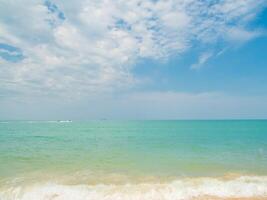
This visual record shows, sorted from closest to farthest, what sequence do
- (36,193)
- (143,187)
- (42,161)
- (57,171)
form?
(36,193) → (143,187) → (57,171) → (42,161)

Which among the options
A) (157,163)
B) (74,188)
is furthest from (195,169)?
(74,188)

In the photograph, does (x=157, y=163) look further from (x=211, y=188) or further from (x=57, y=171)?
(x=57, y=171)

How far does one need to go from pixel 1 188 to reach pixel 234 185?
1022 centimetres

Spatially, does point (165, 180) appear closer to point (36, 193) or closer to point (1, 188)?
point (36, 193)

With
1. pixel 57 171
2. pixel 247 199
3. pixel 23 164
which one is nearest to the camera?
pixel 247 199

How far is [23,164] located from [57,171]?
3303 mm

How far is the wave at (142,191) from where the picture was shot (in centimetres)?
791

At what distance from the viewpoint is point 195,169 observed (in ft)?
40.3

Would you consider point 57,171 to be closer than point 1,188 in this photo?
No

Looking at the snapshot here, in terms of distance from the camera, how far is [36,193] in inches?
322

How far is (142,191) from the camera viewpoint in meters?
8.35

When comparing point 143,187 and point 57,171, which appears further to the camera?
point 57,171

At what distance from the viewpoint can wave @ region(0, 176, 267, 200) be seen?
7914mm

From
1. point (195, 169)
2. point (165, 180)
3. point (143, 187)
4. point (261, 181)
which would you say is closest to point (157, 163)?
point (195, 169)
